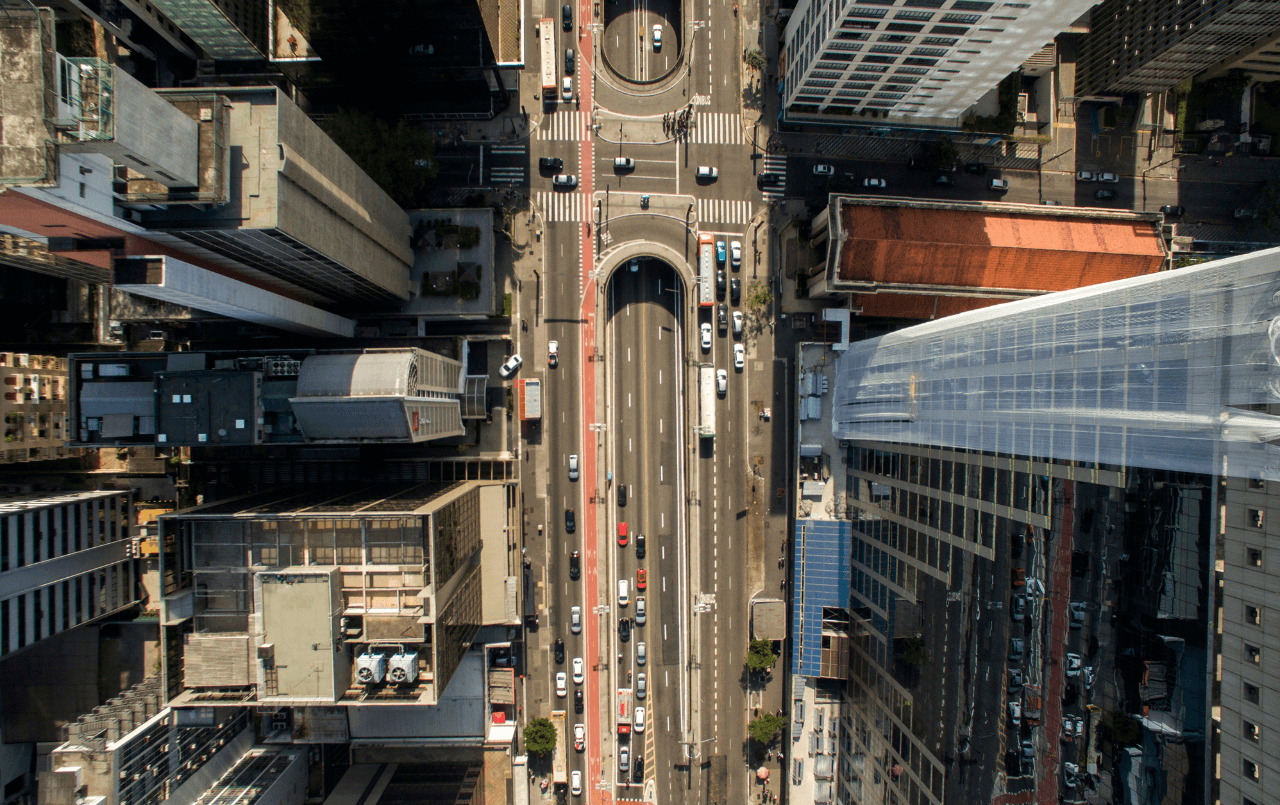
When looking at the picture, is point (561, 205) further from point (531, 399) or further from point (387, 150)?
point (531, 399)

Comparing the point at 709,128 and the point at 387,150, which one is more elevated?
the point at 709,128

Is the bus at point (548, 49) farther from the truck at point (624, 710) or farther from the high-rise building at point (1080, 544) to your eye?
the truck at point (624, 710)

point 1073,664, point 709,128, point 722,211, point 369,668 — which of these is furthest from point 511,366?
point 1073,664

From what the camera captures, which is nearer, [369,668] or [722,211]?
[369,668]

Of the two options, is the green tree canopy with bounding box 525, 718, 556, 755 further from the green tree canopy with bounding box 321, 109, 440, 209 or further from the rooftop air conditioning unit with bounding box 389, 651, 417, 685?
the green tree canopy with bounding box 321, 109, 440, 209

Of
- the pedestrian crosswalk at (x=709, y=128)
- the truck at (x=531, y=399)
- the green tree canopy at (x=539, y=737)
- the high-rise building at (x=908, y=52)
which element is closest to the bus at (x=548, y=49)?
the pedestrian crosswalk at (x=709, y=128)

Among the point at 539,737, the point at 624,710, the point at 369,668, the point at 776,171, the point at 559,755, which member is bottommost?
the point at 559,755
